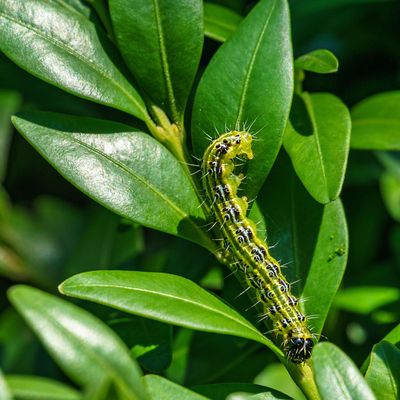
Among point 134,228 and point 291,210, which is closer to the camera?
point 291,210

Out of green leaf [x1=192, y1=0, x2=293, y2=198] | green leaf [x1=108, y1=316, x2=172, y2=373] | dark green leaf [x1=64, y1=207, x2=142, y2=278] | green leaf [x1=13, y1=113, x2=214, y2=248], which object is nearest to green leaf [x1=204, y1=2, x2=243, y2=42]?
green leaf [x1=192, y1=0, x2=293, y2=198]

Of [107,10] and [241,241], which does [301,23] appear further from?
[241,241]

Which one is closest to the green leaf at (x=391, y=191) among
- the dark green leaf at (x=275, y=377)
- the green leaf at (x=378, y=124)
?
the green leaf at (x=378, y=124)

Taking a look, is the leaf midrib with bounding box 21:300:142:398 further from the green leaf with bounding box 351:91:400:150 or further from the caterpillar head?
the green leaf with bounding box 351:91:400:150

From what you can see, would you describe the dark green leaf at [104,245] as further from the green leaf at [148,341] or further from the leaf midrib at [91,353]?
the leaf midrib at [91,353]

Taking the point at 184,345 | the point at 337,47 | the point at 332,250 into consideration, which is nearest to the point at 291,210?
the point at 332,250

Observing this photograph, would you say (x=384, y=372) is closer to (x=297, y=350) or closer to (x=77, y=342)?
(x=297, y=350)

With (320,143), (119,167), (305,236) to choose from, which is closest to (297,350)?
(305,236)
